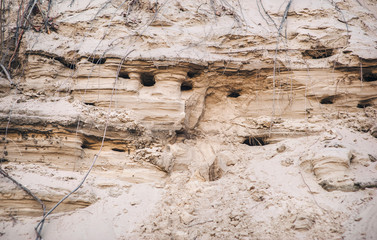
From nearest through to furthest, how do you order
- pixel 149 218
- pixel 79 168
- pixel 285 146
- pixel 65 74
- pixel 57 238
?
pixel 57 238
pixel 149 218
pixel 79 168
pixel 285 146
pixel 65 74

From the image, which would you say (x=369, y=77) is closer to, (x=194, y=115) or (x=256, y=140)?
(x=256, y=140)

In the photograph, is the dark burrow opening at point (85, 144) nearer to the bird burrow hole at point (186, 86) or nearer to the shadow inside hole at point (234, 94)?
the bird burrow hole at point (186, 86)

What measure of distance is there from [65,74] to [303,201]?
13.3 feet

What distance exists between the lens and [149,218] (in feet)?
10.1

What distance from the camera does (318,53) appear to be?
14.5ft

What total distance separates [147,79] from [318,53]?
3.11m

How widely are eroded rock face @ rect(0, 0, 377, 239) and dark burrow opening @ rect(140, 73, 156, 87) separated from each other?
4 centimetres

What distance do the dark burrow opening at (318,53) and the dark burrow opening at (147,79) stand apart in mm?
2763

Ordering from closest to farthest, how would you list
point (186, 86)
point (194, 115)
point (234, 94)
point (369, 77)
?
point (369, 77) < point (194, 115) < point (186, 86) < point (234, 94)

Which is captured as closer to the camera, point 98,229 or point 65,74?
point 98,229

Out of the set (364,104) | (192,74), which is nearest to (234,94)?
(192,74)

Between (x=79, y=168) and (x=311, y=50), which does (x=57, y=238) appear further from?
(x=311, y=50)

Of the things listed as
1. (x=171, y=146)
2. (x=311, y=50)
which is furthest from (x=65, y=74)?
(x=311, y=50)

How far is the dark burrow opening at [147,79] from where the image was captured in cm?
427
